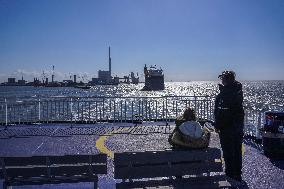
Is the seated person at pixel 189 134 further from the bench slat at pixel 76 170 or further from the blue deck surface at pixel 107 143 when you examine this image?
the bench slat at pixel 76 170

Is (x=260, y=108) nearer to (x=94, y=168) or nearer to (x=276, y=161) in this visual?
(x=276, y=161)

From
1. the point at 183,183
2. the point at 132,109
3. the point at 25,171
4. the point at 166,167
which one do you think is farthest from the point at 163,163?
the point at 132,109

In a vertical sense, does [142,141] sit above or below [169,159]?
below

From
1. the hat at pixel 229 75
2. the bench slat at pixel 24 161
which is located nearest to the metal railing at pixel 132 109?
the hat at pixel 229 75

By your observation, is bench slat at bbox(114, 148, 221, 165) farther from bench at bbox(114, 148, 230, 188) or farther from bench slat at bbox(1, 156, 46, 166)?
bench slat at bbox(1, 156, 46, 166)

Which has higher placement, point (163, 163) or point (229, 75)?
point (229, 75)

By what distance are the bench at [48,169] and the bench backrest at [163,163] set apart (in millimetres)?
329

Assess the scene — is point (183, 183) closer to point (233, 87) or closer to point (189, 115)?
point (189, 115)

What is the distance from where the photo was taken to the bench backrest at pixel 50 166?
5508mm

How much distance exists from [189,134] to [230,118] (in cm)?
96

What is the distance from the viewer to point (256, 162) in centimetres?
920

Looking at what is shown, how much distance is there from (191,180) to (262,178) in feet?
8.63

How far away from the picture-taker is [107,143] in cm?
1199

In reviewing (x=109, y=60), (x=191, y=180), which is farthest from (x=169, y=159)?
(x=109, y=60)
